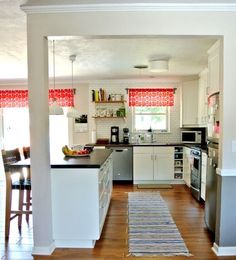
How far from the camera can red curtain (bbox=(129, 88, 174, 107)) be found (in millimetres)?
6340

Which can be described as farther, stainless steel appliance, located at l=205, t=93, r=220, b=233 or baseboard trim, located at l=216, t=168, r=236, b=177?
stainless steel appliance, located at l=205, t=93, r=220, b=233

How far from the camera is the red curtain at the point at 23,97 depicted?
252 inches

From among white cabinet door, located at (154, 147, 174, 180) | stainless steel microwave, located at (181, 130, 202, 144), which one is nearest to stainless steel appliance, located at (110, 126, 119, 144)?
white cabinet door, located at (154, 147, 174, 180)

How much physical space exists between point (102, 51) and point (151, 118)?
2.95 meters

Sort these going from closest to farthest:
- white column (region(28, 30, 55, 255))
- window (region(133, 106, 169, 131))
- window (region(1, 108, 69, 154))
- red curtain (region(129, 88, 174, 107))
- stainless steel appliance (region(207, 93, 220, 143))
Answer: white column (region(28, 30, 55, 255))
stainless steel appliance (region(207, 93, 220, 143))
red curtain (region(129, 88, 174, 107))
window (region(133, 106, 169, 131))
window (region(1, 108, 69, 154))

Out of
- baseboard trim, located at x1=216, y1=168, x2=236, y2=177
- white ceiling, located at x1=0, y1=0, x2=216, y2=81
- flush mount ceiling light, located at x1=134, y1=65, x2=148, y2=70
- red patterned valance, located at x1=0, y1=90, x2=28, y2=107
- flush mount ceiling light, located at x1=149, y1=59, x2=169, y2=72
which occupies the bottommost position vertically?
Result: baseboard trim, located at x1=216, y1=168, x2=236, y2=177

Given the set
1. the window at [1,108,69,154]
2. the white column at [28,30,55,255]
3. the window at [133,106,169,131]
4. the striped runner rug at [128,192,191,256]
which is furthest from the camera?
the window at [1,108,69,154]

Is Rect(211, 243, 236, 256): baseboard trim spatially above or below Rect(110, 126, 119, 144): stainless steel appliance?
below

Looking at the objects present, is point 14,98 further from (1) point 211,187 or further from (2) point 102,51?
(1) point 211,187

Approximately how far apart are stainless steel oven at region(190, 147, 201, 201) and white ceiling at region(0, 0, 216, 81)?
66.2 inches

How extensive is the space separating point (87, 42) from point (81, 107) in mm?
3178

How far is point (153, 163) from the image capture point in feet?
19.3

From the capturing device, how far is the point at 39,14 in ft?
8.71

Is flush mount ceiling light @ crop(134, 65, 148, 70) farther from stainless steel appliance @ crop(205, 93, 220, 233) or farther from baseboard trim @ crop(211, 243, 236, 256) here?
baseboard trim @ crop(211, 243, 236, 256)
